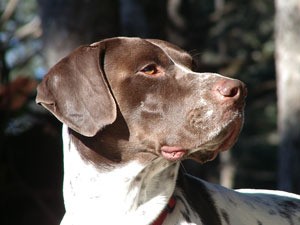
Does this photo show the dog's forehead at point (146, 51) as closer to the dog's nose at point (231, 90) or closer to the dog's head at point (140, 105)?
the dog's head at point (140, 105)

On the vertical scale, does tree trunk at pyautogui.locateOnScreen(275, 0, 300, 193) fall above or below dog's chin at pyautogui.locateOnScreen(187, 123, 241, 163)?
below

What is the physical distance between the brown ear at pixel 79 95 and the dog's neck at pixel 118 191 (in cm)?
23

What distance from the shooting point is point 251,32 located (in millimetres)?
24266

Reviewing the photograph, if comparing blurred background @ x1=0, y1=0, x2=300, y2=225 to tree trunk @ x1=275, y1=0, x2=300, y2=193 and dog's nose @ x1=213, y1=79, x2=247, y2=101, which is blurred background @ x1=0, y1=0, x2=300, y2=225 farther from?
dog's nose @ x1=213, y1=79, x2=247, y2=101

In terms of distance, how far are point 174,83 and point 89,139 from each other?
1.68 ft

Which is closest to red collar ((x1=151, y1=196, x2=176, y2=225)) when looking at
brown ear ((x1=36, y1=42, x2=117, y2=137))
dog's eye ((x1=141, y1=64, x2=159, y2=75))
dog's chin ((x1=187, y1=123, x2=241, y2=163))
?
dog's chin ((x1=187, y1=123, x2=241, y2=163))

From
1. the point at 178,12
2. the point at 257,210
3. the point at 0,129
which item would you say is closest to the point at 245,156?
the point at 178,12

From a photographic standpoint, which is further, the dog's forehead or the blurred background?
the blurred background

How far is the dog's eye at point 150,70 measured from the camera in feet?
12.6

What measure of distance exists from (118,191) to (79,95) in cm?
51

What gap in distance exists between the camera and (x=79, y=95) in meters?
3.78

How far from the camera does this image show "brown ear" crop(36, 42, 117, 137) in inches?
147

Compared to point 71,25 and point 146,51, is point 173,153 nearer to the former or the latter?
point 146,51

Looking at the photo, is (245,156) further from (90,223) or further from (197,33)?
(90,223)
